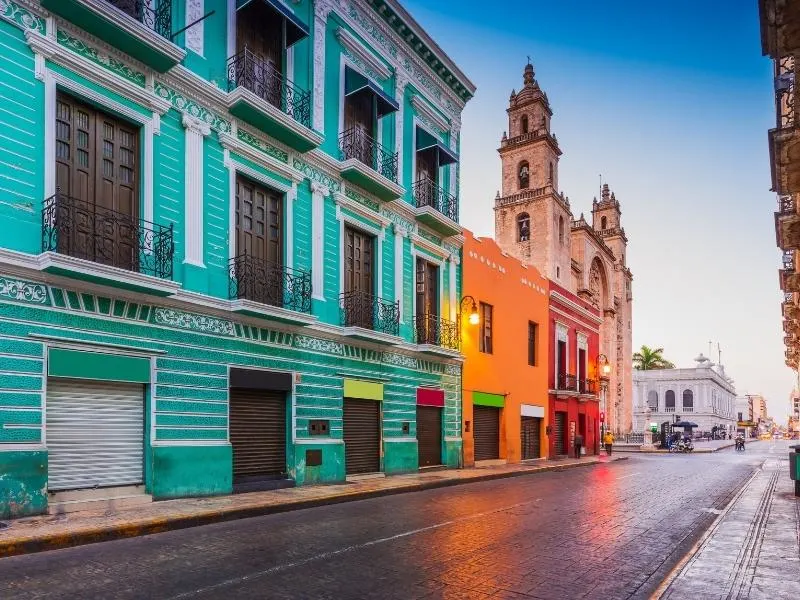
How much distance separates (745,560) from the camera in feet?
25.4

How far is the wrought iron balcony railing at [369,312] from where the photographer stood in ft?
55.1

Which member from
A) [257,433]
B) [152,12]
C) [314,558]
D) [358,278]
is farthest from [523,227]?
[314,558]

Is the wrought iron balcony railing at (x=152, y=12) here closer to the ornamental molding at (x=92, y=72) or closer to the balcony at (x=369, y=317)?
the ornamental molding at (x=92, y=72)

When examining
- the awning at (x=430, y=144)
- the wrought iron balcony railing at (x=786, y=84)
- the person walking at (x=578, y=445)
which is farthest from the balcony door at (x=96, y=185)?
the person walking at (x=578, y=445)

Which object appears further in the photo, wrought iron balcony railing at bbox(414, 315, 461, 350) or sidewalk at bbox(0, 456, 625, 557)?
wrought iron balcony railing at bbox(414, 315, 461, 350)

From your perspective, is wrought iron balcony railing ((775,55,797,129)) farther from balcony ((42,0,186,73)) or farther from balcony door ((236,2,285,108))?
balcony ((42,0,186,73))

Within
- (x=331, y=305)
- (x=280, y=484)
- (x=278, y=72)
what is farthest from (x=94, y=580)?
(x=278, y=72)

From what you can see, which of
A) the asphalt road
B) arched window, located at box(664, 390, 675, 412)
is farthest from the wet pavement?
arched window, located at box(664, 390, 675, 412)

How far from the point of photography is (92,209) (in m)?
10.7

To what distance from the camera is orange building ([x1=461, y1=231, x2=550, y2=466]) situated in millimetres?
22734

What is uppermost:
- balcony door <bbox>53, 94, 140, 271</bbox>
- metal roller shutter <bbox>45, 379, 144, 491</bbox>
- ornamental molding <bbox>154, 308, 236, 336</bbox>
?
balcony door <bbox>53, 94, 140, 271</bbox>

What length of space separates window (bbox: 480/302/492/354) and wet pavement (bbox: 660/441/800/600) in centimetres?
1173

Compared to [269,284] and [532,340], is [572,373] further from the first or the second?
[269,284]

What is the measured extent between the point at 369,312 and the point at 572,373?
1784 centimetres
